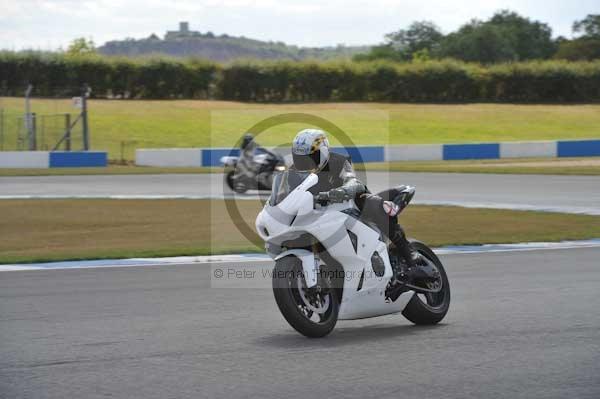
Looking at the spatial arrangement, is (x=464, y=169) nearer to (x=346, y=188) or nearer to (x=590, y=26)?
(x=346, y=188)

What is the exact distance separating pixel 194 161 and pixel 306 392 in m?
29.4

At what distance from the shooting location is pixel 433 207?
62.3ft

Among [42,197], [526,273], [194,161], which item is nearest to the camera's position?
[526,273]

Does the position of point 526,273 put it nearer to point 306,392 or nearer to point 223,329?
point 223,329

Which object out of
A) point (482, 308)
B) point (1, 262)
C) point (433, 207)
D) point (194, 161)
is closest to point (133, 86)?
point (194, 161)

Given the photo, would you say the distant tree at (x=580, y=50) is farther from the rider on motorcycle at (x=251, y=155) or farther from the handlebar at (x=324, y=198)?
the handlebar at (x=324, y=198)

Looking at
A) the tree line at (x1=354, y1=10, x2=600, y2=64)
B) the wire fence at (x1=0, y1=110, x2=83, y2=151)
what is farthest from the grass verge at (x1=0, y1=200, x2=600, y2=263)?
the tree line at (x1=354, y1=10, x2=600, y2=64)

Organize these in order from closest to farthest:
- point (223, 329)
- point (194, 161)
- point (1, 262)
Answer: point (223, 329) < point (1, 262) < point (194, 161)

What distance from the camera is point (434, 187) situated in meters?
23.9

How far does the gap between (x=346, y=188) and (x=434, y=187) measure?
17.5 meters

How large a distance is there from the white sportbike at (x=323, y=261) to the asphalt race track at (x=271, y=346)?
0.71 ft

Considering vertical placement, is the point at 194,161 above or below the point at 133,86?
below

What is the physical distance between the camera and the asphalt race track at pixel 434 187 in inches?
791

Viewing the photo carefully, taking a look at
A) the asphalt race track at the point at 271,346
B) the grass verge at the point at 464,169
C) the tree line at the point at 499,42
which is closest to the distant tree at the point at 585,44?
the tree line at the point at 499,42
